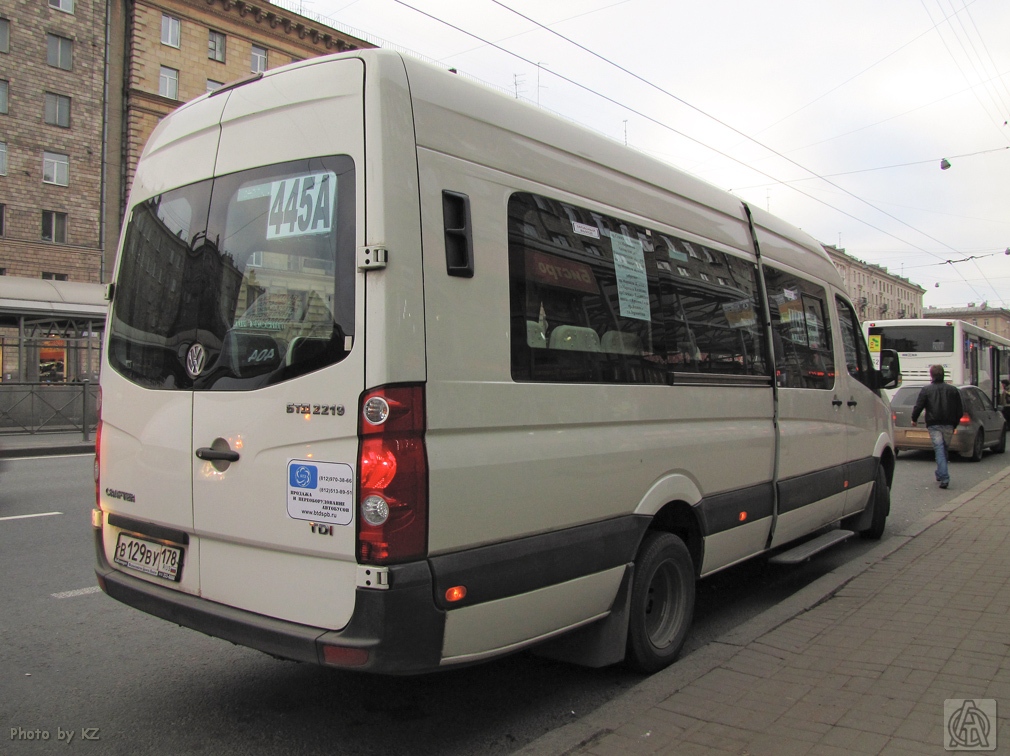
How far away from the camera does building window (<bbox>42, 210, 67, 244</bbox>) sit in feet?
118

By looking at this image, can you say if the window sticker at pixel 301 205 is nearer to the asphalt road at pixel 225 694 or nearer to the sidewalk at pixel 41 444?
the asphalt road at pixel 225 694

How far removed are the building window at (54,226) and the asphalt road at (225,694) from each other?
117 feet

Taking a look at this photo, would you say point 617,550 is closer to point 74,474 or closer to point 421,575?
point 421,575

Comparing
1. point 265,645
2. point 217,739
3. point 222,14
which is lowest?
point 217,739

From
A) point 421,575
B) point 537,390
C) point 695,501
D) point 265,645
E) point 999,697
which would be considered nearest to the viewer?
point 421,575

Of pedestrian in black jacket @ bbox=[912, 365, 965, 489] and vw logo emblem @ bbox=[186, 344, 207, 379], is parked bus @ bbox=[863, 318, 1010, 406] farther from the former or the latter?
vw logo emblem @ bbox=[186, 344, 207, 379]

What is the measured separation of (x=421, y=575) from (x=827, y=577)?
4.06 meters

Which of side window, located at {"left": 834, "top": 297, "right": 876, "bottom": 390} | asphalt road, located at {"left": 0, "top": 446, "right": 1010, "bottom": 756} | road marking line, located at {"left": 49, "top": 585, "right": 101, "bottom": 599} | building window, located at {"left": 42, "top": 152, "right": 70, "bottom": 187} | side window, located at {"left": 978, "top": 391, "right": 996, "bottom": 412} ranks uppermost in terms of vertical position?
building window, located at {"left": 42, "top": 152, "right": 70, "bottom": 187}

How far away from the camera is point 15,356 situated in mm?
20203

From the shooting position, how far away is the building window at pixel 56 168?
35688 mm

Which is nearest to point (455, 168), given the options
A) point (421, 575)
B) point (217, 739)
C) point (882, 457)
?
point (421, 575)

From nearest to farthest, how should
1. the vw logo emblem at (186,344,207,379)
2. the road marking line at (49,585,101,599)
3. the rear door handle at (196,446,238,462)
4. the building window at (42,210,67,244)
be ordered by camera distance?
the rear door handle at (196,446,238,462) < the vw logo emblem at (186,344,207,379) < the road marking line at (49,585,101,599) < the building window at (42,210,67,244)

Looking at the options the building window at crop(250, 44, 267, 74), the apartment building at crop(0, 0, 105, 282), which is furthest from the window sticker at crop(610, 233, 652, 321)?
the building window at crop(250, 44, 267, 74)

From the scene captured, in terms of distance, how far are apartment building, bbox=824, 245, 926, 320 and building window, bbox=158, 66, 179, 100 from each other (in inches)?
2321
